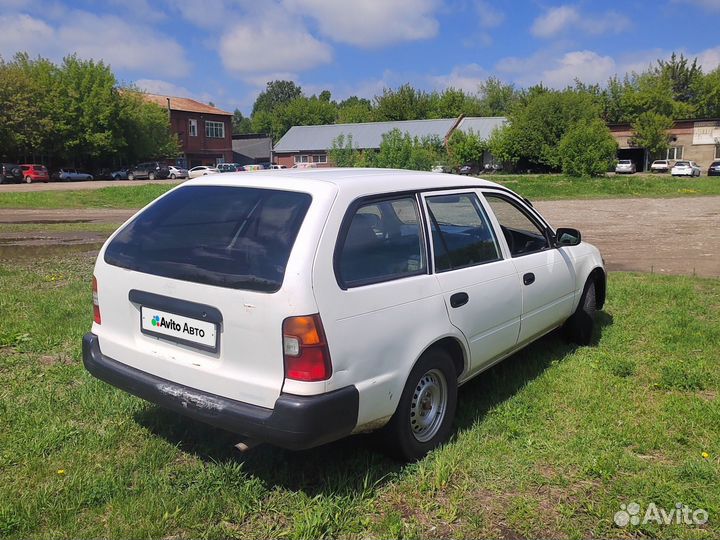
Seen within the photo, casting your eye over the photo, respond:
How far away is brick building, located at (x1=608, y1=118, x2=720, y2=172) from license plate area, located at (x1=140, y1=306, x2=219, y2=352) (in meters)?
68.7

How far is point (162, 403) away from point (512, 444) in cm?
213

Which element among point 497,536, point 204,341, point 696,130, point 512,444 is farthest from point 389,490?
point 696,130

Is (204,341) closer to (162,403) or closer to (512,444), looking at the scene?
(162,403)

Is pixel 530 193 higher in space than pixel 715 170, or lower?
lower

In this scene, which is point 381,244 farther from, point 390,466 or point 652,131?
point 652,131

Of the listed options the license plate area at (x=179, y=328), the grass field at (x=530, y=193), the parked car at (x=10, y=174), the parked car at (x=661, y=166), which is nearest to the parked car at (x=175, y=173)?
the parked car at (x=10, y=174)

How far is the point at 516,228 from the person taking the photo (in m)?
4.76

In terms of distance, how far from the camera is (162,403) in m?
3.18

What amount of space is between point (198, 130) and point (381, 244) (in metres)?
73.9

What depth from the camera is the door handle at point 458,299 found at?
11.7ft

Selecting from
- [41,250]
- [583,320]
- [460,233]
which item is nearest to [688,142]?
[41,250]

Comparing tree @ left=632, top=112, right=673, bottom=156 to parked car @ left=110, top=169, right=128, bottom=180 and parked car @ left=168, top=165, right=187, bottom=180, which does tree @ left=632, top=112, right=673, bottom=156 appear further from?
parked car @ left=110, top=169, right=128, bottom=180

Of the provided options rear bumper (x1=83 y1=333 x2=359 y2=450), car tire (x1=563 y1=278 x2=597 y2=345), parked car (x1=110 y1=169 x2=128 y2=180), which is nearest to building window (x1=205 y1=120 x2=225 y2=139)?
parked car (x1=110 y1=169 x2=128 y2=180)

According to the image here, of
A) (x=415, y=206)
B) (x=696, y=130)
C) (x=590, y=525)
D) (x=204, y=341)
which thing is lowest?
(x=590, y=525)
